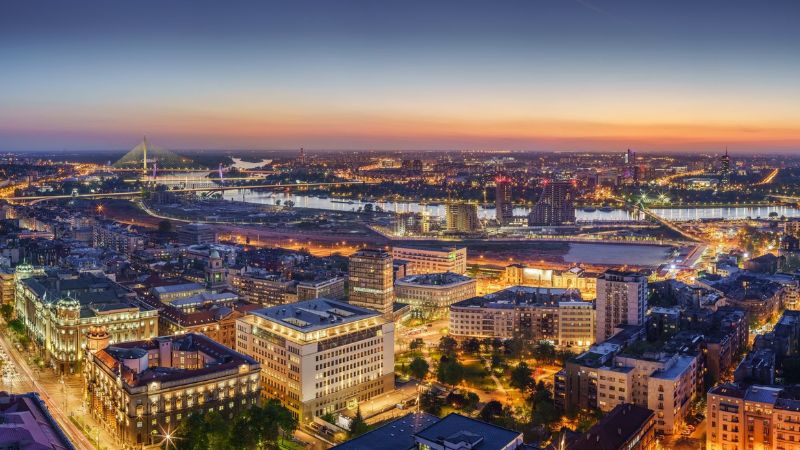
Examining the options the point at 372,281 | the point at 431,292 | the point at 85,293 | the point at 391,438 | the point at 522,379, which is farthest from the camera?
the point at 431,292

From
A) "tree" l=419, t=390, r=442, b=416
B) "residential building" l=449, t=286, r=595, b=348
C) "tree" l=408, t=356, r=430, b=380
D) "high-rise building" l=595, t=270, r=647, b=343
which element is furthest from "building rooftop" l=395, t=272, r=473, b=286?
"tree" l=419, t=390, r=442, b=416

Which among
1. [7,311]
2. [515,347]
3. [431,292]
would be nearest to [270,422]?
[515,347]

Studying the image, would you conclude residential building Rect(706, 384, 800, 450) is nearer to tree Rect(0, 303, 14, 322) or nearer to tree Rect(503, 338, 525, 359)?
tree Rect(503, 338, 525, 359)

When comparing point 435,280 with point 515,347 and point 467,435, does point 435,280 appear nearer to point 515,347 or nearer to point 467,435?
point 515,347

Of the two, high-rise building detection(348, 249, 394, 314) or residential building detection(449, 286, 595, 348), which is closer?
residential building detection(449, 286, 595, 348)

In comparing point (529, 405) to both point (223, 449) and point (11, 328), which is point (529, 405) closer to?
point (223, 449)

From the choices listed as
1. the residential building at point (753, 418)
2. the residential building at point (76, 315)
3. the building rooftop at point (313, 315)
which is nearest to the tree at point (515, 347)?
the building rooftop at point (313, 315)

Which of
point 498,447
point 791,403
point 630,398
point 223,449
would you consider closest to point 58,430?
point 223,449
